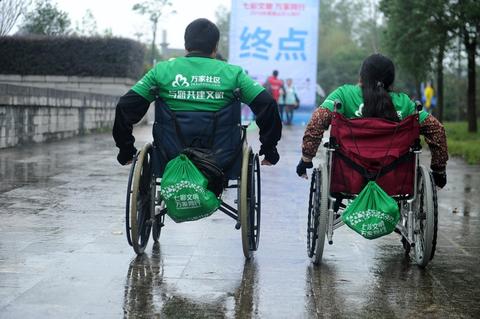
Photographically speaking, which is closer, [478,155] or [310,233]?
[310,233]

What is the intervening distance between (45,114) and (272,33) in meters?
12.8

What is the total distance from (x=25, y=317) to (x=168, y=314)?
28.0 inches

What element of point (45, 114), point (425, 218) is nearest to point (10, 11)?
point (45, 114)

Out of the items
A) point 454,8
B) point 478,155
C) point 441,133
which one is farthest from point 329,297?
point 454,8

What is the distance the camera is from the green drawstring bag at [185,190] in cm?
527

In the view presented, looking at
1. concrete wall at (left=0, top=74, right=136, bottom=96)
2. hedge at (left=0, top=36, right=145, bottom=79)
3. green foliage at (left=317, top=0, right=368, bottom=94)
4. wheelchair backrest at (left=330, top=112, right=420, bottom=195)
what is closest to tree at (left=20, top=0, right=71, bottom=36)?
hedge at (left=0, top=36, right=145, bottom=79)

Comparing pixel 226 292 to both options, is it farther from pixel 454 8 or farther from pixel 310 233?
pixel 454 8

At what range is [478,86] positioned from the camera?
3366 cm

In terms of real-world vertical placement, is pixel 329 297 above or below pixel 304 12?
below

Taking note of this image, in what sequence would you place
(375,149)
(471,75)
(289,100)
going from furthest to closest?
(289,100) < (471,75) < (375,149)

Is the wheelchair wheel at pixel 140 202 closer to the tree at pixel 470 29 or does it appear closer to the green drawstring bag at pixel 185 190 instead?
the green drawstring bag at pixel 185 190

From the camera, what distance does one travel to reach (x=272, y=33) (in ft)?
88.7

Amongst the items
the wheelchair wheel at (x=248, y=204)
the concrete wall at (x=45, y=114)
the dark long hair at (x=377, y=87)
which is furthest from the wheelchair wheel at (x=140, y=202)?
the concrete wall at (x=45, y=114)

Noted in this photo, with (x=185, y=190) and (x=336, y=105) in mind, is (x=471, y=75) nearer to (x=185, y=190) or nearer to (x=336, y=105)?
A: (x=336, y=105)
